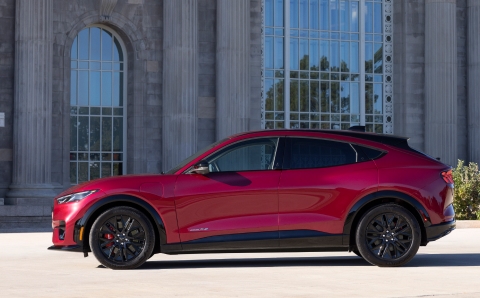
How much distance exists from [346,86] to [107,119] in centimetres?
706

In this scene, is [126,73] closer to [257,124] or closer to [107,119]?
[107,119]

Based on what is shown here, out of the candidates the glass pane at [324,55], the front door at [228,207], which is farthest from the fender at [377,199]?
the glass pane at [324,55]

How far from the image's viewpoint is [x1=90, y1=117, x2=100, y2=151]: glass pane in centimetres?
2467

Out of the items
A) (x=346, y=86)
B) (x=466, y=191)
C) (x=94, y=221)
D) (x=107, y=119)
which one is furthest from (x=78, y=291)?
(x=346, y=86)

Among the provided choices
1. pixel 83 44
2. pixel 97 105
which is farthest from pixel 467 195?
pixel 83 44

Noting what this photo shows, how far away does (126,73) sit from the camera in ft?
82.4

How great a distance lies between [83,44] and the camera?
80.7 ft

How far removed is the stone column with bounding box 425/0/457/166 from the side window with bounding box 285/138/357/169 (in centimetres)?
1671

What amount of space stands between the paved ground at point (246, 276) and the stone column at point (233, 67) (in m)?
11.7

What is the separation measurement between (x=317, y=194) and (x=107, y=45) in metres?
15.2

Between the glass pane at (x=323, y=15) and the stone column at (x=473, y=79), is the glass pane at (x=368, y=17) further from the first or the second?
the stone column at (x=473, y=79)

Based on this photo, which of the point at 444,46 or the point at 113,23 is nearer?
the point at 113,23

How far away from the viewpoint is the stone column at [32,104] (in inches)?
886

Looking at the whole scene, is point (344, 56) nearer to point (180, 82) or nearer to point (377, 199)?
point (180, 82)
